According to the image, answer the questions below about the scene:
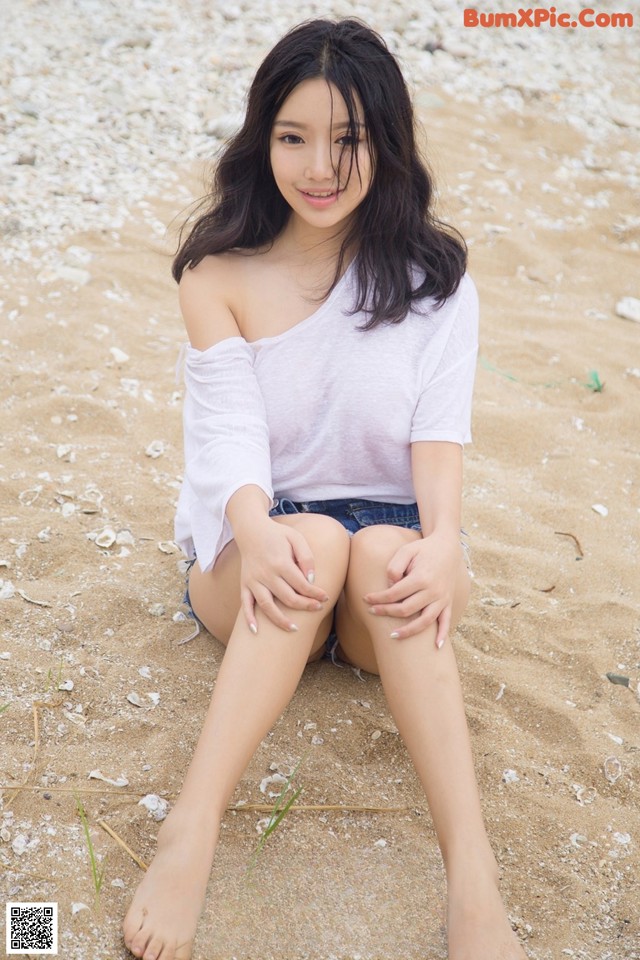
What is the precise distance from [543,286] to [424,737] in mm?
3226

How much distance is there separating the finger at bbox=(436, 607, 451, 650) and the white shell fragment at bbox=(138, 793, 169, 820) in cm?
62

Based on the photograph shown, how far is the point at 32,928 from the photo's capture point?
5.40 ft

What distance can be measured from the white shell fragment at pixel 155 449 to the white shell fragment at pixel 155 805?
1.40m

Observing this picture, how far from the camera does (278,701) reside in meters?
1.84

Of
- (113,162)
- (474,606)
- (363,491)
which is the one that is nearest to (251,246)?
(363,491)

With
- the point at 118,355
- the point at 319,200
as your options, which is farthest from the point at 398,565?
the point at 118,355

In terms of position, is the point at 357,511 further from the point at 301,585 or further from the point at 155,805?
the point at 155,805

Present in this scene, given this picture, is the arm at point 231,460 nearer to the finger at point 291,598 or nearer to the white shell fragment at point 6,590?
the finger at point 291,598

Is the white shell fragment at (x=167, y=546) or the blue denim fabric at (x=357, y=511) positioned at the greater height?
the blue denim fabric at (x=357, y=511)

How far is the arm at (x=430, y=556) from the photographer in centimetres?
186
